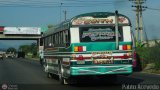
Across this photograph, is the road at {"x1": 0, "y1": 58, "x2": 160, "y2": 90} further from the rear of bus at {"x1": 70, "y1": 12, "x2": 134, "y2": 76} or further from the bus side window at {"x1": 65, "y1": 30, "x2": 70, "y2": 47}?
the bus side window at {"x1": 65, "y1": 30, "x2": 70, "y2": 47}

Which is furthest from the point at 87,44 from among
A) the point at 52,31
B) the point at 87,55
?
Answer: the point at 52,31

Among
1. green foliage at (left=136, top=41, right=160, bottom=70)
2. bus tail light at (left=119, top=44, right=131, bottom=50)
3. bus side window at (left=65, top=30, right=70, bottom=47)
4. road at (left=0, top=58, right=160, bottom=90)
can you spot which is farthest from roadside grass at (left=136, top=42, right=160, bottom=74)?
bus side window at (left=65, top=30, right=70, bottom=47)

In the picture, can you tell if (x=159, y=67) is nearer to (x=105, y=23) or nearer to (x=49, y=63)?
(x=49, y=63)

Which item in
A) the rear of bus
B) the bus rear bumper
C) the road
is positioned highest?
the rear of bus

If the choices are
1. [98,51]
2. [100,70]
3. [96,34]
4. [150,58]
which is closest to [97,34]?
[96,34]

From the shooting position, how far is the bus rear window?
18.4 metres

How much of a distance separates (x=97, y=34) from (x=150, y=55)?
20.3 metres

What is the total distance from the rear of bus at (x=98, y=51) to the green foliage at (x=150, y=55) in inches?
671

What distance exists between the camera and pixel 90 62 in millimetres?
18312

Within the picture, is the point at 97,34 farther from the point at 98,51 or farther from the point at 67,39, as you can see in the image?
the point at 67,39

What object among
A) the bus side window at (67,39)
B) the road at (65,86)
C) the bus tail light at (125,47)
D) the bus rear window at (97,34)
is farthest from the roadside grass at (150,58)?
the bus side window at (67,39)

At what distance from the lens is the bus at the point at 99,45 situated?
60.0ft

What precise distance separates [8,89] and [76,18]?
4.08 meters

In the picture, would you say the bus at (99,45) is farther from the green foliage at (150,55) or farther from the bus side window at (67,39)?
the green foliage at (150,55)
